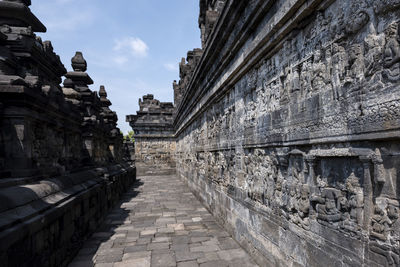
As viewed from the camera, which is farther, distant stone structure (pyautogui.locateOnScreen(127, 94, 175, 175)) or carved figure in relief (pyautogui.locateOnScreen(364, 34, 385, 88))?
distant stone structure (pyautogui.locateOnScreen(127, 94, 175, 175))

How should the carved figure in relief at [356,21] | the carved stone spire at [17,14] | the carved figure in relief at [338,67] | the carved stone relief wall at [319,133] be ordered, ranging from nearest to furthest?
the carved stone relief wall at [319,133], the carved figure in relief at [356,21], the carved figure in relief at [338,67], the carved stone spire at [17,14]

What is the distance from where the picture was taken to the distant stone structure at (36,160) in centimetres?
255

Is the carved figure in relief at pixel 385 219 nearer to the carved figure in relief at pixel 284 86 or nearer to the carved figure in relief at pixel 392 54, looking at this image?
the carved figure in relief at pixel 392 54

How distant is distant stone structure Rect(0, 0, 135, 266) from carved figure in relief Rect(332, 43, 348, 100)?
3.21 m

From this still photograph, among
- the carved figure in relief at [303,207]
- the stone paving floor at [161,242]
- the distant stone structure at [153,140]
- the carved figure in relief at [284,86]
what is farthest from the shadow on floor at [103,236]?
the distant stone structure at [153,140]

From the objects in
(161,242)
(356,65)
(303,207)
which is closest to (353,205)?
(303,207)

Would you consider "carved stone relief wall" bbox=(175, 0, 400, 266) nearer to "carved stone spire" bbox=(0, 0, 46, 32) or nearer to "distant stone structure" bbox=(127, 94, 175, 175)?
"carved stone spire" bbox=(0, 0, 46, 32)

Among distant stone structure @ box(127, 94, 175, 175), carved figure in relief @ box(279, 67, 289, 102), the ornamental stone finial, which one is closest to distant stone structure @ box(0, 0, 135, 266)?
the ornamental stone finial

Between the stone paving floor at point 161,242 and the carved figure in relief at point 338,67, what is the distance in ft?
9.07

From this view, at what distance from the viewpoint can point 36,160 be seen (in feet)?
11.9

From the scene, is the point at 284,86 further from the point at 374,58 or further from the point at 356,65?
the point at 374,58

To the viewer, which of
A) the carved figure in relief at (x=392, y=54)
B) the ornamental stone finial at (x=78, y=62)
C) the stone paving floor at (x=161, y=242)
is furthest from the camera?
the ornamental stone finial at (x=78, y=62)

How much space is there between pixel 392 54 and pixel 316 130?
87cm

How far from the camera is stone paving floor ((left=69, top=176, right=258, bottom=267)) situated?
12.0ft
